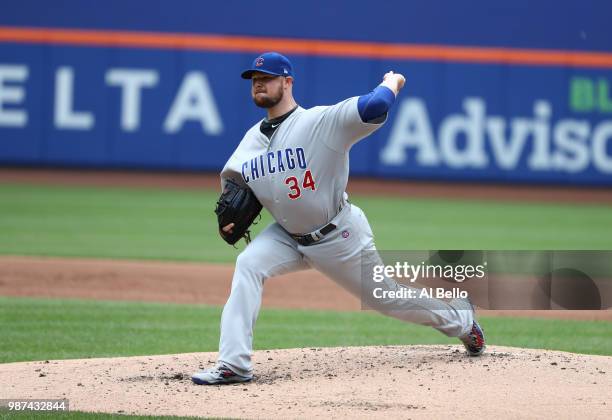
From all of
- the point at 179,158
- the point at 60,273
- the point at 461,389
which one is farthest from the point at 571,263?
the point at 179,158

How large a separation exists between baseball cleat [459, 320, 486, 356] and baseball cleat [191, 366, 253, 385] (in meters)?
1.29

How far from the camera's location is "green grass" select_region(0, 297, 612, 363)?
715cm

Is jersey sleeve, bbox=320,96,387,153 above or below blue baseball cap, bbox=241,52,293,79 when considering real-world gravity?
below

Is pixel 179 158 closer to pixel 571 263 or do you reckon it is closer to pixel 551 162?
pixel 551 162

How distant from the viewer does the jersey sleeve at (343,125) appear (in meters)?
5.38

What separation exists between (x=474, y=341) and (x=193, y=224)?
354 inches

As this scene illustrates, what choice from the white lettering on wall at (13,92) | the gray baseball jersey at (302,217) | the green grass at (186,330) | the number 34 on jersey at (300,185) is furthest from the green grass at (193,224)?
the number 34 on jersey at (300,185)

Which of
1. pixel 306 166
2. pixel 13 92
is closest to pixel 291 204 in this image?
pixel 306 166

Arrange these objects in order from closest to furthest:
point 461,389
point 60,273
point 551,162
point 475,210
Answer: point 461,389 < point 60,273 < point 475,210 < point 551,162

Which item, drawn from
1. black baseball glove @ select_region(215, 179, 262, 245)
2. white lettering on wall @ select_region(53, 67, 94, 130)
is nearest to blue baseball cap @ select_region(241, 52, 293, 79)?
black baseball glove @ select_region(215, 179, 262, 245)

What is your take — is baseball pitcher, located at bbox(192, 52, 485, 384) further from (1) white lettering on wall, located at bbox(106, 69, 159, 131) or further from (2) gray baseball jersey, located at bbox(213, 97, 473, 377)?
(1) white lettering on wall, located at bbox(106, 69, 159, 131)

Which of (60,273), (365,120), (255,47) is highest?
(255,47)

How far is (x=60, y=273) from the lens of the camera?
404 inches

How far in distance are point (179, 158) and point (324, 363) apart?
523 inches
